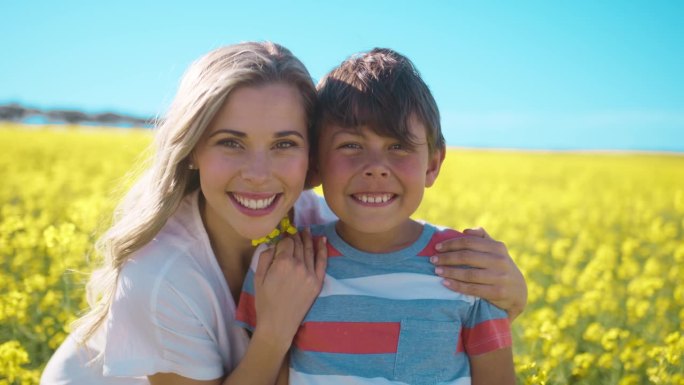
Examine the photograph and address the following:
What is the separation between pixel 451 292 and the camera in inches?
77.6

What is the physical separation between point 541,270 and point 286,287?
→ 4178 mm

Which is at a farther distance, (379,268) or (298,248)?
(298,248)

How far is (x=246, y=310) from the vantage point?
2.13 metres

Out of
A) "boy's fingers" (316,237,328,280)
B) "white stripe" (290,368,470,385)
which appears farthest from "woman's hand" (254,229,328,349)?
"white stripe" (290,368,470,385)

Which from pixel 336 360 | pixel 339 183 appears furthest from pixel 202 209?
pixel 336 360

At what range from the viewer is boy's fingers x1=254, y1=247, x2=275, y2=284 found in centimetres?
208

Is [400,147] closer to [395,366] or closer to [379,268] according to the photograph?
[379,268]

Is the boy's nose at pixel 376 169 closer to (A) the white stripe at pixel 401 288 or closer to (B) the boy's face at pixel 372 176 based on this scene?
(B) the boy's face at pixel 372 176

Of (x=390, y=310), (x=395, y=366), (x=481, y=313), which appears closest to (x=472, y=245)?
(x=481, y=313)

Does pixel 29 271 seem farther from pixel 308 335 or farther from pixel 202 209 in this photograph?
pixel 308 335

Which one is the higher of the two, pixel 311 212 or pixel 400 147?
pixel 400 147

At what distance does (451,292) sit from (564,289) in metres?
3.06

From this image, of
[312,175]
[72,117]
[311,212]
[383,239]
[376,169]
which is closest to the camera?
[376,169]

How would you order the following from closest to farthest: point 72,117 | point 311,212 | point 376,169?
1. point 376,169
2. point 311,212
3. point 72,117
